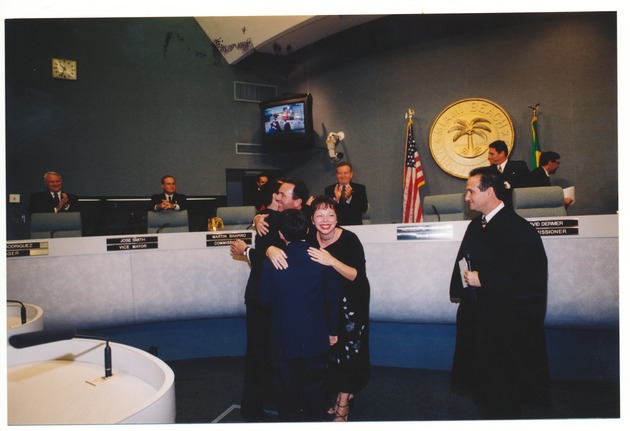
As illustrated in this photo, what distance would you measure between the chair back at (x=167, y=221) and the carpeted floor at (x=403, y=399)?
1.23m

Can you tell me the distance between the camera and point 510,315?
5.90 feet

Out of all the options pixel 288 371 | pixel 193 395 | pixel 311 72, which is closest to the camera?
pixel 288 371

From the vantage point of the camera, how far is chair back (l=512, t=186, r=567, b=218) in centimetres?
271

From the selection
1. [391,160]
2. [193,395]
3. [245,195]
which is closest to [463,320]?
[193,395]

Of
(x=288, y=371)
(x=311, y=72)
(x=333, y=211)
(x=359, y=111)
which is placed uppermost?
(x=311, y=72)

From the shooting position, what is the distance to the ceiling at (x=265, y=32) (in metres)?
5.18

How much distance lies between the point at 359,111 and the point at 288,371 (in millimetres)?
4624

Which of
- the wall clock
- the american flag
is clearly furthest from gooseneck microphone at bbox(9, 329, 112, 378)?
the wall clock

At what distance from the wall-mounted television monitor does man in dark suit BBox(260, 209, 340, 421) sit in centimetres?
421

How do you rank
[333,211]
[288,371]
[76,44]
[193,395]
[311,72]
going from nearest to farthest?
[288,371] < [333,211] < [193,395] < [76,44] < [311,72]

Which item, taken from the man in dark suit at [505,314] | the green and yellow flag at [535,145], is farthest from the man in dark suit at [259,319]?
the green and yellow flag at [535,145]

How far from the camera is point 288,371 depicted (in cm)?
168

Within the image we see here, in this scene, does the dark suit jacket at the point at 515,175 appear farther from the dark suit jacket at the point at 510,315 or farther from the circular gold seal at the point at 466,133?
the dark suit jacket at the point at 510,315

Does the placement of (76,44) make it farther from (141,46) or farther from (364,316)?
(364,316)
